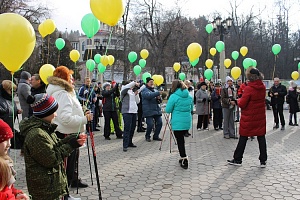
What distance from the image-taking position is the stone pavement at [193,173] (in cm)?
443

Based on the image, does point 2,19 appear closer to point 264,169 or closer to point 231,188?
point 231,188

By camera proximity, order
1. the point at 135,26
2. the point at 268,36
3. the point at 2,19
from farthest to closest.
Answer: the point at 268,36 < the point at 135,26 < the point at 2,19

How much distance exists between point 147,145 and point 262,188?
3.83 m

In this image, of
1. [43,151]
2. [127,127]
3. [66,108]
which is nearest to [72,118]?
[66,108]

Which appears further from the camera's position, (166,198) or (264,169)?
(264,169)

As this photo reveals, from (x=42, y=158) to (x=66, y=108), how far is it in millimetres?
1204

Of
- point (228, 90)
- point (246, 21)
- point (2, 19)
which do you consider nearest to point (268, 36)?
point (246, 21)

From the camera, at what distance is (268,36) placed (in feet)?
146

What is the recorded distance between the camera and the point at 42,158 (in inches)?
107

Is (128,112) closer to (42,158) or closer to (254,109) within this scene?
(254,109)

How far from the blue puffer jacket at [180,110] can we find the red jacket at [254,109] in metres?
1.07

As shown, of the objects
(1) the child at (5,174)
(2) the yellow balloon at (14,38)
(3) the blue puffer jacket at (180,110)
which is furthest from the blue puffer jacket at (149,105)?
(1) the child at (5,174)

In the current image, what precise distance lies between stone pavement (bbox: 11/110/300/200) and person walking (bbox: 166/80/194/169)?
0.39 metres

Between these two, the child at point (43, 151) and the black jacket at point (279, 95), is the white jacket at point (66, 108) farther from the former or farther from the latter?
the black jacket at point (279, 95)
